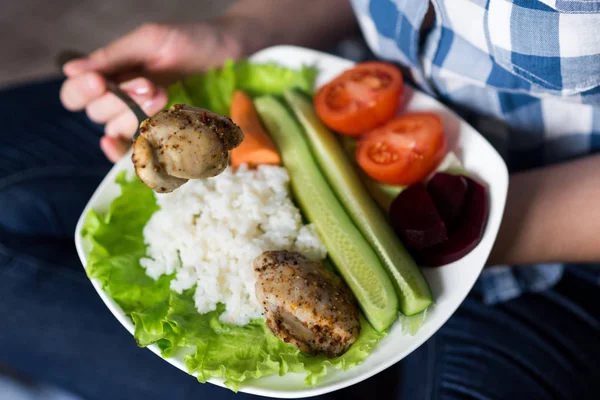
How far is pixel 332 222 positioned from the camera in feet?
4.51

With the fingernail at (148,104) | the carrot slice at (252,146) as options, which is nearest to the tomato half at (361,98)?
the carrot slice at (252,146)

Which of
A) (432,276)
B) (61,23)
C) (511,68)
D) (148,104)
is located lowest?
(61,23)

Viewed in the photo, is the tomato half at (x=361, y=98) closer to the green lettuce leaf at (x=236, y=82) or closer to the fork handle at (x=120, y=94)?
the green lettuce leaf at (x=236, y=82)

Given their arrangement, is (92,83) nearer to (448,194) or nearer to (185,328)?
(185,328)

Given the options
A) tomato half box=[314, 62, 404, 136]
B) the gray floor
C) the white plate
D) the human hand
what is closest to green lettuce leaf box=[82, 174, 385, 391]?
the white plate

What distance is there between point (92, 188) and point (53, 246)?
0.22 m

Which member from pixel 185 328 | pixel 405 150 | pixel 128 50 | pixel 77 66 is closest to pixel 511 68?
pixel 405 150

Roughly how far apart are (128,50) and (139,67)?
0.24 feet

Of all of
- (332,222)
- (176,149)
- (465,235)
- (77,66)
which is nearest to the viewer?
(176,149)

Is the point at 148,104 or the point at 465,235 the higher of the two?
the point at 148,104

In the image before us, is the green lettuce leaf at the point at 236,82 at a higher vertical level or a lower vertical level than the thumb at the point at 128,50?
lower

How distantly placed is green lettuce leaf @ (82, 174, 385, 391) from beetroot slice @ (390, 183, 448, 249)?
0.23 meters

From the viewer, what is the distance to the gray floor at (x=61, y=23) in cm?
332

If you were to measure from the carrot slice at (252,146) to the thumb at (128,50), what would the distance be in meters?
0.37
